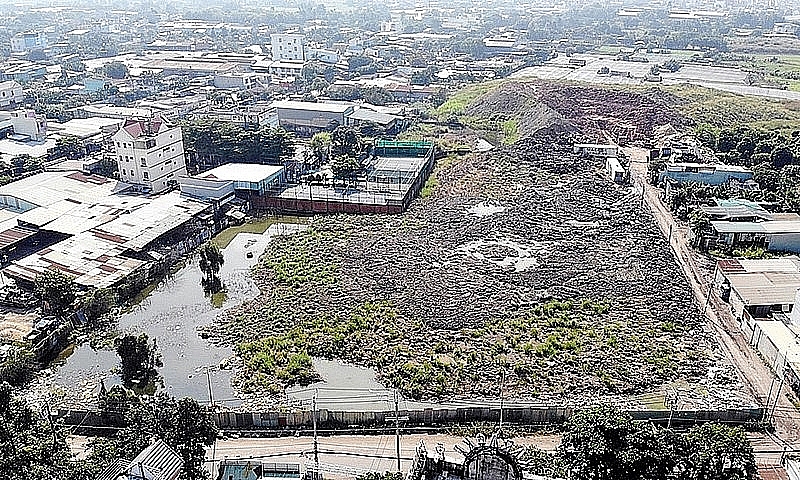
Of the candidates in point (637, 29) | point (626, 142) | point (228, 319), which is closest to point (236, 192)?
point (228, 319)

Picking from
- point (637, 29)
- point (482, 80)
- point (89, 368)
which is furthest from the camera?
point (637, 29)

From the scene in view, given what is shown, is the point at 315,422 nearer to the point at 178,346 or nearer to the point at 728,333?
the point at 178,346

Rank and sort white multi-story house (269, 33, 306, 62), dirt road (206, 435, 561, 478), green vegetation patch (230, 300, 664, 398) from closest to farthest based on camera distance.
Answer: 1. dirt road (206, 435, 561, 478)
2. green vegetation patch (230, 300, 664, 398)
3. white multi-story house (269, 33, 306, 62)

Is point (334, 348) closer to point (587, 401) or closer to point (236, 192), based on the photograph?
point (587, 401)

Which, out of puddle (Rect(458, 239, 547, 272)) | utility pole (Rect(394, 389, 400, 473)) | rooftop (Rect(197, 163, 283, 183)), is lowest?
utility pole (Rect(394, 389, 400, 473))

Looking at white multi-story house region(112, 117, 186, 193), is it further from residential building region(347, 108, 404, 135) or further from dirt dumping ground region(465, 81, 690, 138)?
dirt dumping ground region(465, 81, 690, 138)

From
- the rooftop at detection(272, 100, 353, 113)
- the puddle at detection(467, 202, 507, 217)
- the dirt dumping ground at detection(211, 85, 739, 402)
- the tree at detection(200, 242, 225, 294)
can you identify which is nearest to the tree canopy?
the dirt dumping ground at detection(211, 85, 739, 402)
